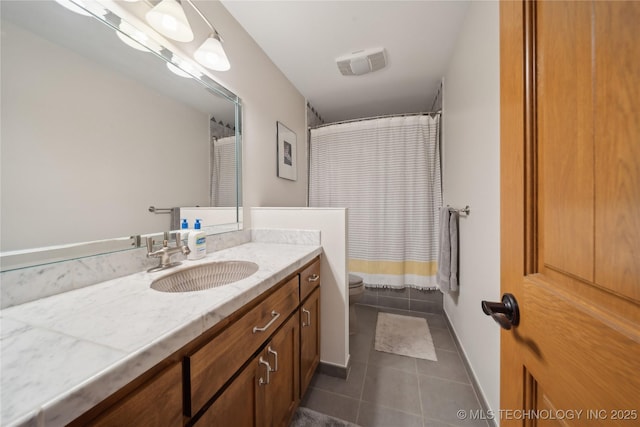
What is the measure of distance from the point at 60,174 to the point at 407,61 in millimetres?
2202

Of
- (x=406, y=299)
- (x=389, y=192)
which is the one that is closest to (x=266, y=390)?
(x=406, y=299)

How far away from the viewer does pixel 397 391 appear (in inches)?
48.9

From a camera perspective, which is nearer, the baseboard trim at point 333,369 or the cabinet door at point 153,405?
the cabinet door at point 153,405

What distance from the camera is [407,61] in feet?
5.78

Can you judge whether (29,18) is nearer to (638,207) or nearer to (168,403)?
(168,403)

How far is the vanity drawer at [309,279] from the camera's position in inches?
41.9

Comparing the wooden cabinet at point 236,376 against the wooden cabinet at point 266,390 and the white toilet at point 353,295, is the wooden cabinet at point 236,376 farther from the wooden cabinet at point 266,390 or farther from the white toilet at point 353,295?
the white toilet at point 353,295

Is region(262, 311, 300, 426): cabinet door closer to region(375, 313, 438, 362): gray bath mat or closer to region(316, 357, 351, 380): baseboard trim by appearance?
region(316, 357, 351, 380): baseboard trim

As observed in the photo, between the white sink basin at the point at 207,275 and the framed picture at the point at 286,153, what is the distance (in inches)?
40.5

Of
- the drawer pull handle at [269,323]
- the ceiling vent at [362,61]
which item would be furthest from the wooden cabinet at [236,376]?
the ceiling vent at [362,61]

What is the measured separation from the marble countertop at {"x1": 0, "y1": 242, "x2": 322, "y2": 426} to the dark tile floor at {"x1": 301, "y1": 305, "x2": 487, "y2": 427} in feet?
3.13

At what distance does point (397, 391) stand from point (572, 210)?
1.39 metres

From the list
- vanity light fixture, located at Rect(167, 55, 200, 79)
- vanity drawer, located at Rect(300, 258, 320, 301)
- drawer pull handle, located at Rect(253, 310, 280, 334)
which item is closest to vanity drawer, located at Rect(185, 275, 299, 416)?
drawer pull handle, located at Rect(253, 310, 280, 334)

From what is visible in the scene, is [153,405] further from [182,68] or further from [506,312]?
[182,68]
